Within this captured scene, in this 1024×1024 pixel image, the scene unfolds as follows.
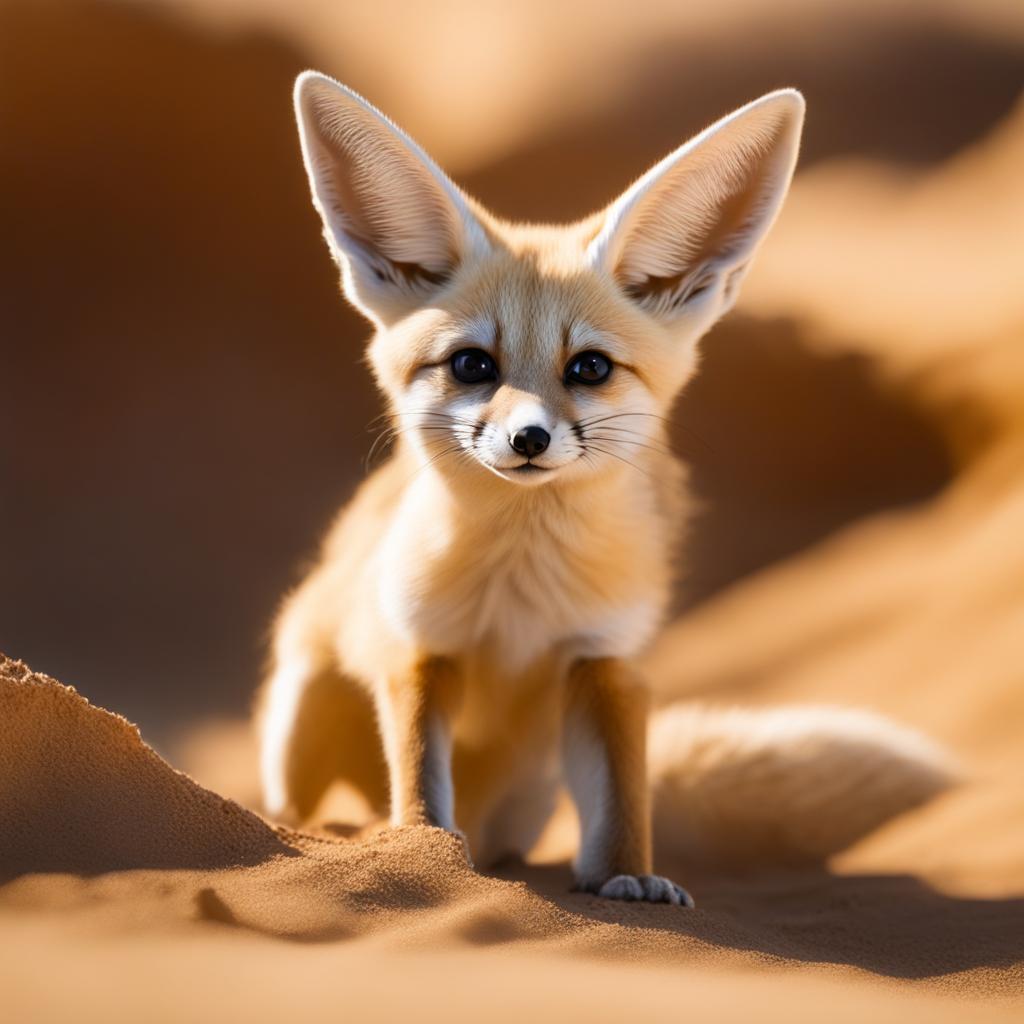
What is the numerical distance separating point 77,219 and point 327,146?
11.0 ft

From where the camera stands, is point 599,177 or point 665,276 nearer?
point 665,276

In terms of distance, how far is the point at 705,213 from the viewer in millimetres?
2500

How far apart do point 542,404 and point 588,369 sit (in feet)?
0.60

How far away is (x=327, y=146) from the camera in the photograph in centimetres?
244

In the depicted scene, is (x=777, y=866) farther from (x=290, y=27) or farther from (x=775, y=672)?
(x=290, y=27)

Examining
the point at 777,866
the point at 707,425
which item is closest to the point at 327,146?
the point at 777,866

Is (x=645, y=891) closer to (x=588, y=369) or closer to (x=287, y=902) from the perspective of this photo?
(x=287, y=902)

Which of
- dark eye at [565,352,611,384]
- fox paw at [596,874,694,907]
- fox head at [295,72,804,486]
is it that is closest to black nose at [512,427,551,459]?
fox head at [295,72,804,486]

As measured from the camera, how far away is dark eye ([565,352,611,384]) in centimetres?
231

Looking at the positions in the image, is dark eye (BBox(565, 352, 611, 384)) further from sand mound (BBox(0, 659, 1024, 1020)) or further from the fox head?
sand mound (BBox(0, 659, 1024, 1020))

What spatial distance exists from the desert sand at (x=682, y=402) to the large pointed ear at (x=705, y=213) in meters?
1.25

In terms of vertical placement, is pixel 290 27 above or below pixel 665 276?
above

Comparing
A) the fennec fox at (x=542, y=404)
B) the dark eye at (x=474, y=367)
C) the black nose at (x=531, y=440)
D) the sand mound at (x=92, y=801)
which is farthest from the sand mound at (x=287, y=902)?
the dark eye at (x=474, y=367)

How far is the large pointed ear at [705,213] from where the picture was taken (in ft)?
7.79
